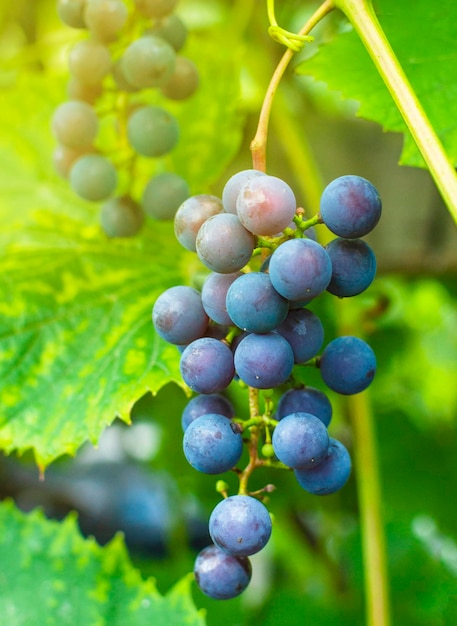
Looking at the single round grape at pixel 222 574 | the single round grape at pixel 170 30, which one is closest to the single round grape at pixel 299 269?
the single round grape at pixel 222 574

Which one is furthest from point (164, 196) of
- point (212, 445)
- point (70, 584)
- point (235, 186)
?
point (70, 584)

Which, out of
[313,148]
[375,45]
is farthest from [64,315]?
[313,148]

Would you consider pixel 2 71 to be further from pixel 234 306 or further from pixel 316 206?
pixel 234 306

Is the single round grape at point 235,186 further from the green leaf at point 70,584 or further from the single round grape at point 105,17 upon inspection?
the green leaf at point 70,584

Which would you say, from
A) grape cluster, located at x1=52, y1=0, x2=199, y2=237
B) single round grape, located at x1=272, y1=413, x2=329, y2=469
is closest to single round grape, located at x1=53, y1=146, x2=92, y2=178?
grape cluster, located at x1=52, y1=0, x2=199, y2=237

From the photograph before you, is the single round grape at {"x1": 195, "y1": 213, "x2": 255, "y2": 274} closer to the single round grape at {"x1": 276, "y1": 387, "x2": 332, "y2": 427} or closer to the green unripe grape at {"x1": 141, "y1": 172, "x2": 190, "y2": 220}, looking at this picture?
the single round grape at {"x1": 276, "y1": 387, "x2": 332, "y2": 427}

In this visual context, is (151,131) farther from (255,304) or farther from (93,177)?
(255,304)
